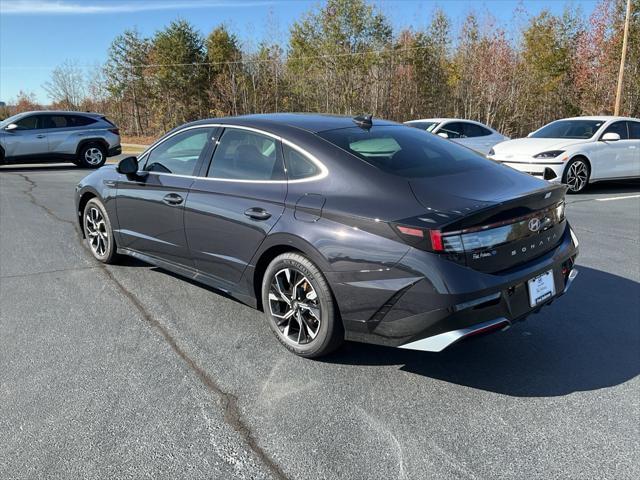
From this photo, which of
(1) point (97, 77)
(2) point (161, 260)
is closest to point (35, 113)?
(2) point (161, 260)

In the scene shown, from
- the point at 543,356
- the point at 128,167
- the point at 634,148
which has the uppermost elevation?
the point at 128,167

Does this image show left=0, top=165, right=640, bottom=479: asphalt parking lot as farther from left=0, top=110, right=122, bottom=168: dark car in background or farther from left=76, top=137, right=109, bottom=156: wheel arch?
left=76, top=137, right=109, bottom=156: wheel arch

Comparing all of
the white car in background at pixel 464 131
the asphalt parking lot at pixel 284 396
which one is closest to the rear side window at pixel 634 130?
the white car in background at pixel 464 131

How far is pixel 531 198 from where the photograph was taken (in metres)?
3.19

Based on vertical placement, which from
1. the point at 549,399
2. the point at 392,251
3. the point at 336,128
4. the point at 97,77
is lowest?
the point at 549,399

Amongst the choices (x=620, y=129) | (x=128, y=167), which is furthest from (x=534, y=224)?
(x=620, y=129)

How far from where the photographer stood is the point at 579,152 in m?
10.2

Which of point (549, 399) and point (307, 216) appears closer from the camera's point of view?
point (549, 399)

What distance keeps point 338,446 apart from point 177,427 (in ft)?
2.75

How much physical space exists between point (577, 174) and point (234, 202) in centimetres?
879

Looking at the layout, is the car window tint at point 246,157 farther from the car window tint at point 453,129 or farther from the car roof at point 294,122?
the car window tint at point 453,129

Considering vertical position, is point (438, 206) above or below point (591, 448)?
above

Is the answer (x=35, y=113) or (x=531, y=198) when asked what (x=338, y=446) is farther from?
(x=35, y=113)

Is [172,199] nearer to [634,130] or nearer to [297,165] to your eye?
[297,165]
